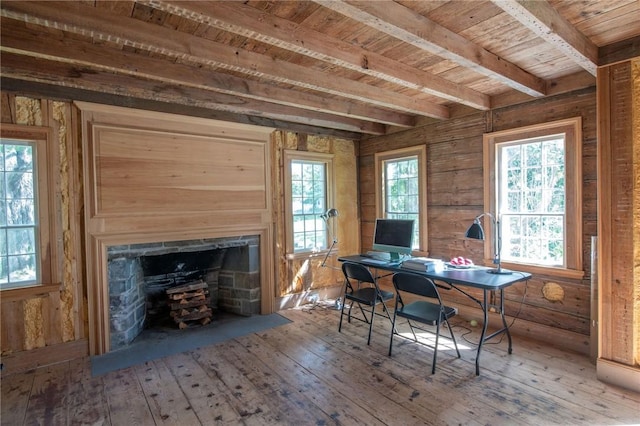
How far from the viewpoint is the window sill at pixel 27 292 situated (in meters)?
2.90

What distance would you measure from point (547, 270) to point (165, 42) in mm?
3882

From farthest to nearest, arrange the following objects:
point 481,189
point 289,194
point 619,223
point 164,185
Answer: point 289,194
point 481,189
point 164,185
point 619,223

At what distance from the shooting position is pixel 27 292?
2977 mm

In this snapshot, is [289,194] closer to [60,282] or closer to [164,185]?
[164,185]

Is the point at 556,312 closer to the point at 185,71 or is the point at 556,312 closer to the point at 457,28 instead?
the point at 457,28

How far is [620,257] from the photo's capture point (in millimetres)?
2539

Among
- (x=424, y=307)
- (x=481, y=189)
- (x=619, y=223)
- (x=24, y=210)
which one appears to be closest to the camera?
(x=619, y=223)

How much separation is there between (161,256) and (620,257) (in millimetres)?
4514

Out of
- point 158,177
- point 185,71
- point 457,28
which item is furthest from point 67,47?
point 457,28

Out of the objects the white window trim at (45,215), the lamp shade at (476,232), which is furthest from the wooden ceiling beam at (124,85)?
the lamp shade at (476,232)

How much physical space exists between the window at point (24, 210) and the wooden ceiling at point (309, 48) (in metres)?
0.50

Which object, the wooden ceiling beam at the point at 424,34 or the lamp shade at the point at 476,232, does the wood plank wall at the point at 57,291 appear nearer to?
the wooden ceiling beam at the point at 424,34

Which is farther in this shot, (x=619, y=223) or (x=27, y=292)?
(x=27, y=292)

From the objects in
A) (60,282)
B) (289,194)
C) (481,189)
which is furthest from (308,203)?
(60,282)
